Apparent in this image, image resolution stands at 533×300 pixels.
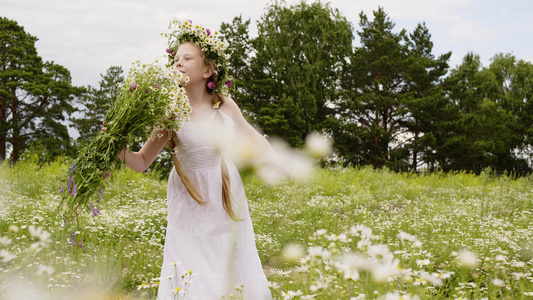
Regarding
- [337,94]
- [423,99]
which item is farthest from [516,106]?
[337,94]

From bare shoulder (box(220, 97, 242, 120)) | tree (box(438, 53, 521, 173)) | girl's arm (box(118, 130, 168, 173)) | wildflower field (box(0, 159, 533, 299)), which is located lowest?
wildflower field (box(0, 159, 533, 299))

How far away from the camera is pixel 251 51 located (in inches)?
1121

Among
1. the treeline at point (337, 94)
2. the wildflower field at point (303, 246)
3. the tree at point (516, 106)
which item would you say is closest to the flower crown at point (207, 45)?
the wildflower field at point (303, 246)

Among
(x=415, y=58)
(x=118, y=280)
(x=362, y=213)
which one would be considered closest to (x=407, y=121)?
(x=415, y=58)

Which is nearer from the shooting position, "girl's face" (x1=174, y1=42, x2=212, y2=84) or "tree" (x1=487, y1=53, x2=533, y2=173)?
"girl's face" (x1=174, y1=42, x2=212, y2=84)

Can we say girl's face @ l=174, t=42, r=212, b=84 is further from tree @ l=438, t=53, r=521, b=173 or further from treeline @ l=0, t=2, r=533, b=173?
tree @ l=438, t=53, r=521, b=173

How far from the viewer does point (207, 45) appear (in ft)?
9.23

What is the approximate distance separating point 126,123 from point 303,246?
3359mm

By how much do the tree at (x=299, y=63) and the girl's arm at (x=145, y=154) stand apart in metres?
22.3

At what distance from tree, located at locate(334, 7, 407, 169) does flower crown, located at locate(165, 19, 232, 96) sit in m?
23.9

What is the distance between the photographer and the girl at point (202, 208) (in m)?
2.48

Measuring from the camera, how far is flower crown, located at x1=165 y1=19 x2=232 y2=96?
278cm

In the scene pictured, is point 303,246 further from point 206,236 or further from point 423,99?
point 423,99

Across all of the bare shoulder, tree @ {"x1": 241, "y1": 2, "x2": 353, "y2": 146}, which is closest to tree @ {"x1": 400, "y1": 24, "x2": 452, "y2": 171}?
tree @ {"x1": 241, "y1": 2, "x2": 353, "y2": 146}
